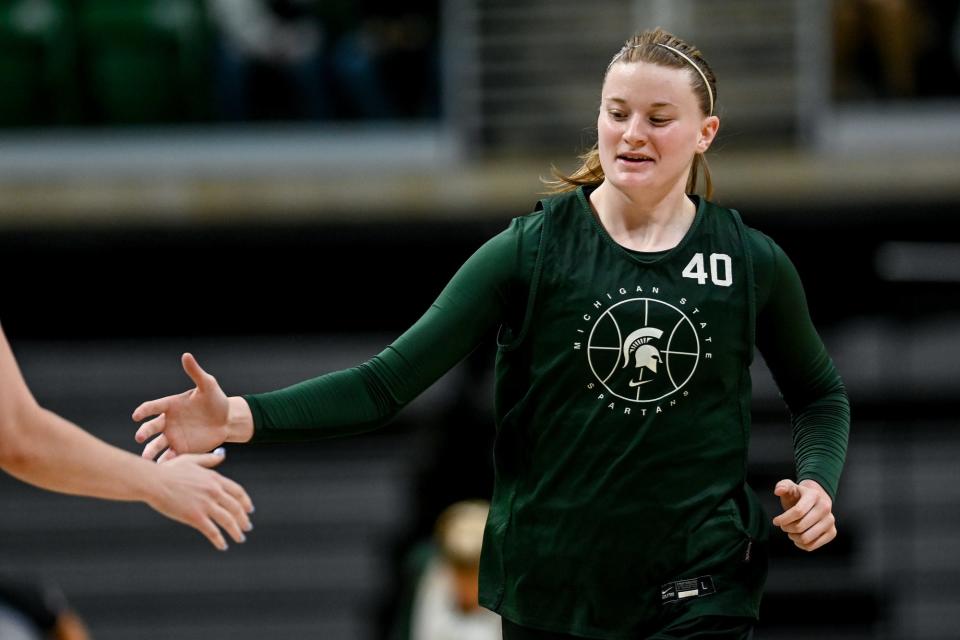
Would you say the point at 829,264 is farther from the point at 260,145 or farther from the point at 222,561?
the point at 222,561

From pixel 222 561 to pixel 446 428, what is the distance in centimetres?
184

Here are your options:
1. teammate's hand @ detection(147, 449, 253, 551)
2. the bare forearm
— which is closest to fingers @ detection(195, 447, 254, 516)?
teammate's hand @ detection(147, 449, 253, 551)

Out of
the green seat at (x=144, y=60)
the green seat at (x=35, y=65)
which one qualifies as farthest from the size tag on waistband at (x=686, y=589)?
the green seat at (x=35, y=65)

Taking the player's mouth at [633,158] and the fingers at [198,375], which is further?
the player's mouth at [633,158]

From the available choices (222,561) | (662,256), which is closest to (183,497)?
(662,256)

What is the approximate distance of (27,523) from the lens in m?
9.66

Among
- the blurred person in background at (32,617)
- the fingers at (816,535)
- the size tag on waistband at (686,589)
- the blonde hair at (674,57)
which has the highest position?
the blonde hair at (674,57)

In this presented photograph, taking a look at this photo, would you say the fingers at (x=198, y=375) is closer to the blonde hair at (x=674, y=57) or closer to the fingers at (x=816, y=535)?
the blonde hair at (x=674, y=57)

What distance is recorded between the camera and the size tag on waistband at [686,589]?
9.14 ft

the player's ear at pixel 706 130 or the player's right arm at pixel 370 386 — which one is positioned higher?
the player's ear at pixel 706 130

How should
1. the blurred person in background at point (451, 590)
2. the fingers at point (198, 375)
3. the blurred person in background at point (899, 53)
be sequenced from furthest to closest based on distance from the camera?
the blurred person in background at point (899, 53) < the blurred person in background at point (451, 590) < the fingers at point (198, 375)

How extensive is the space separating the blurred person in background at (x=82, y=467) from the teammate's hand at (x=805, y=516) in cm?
90

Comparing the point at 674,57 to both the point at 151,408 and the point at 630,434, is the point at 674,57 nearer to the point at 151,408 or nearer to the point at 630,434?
the point at 630,434

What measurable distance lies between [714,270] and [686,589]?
21.5 inches
